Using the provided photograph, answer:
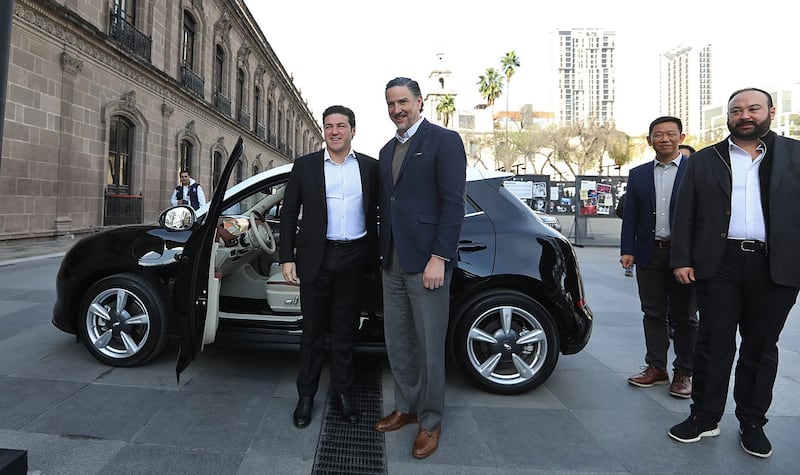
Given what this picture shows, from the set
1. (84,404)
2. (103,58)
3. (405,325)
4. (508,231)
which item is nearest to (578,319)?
(508,231)

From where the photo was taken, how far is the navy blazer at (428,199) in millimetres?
2375

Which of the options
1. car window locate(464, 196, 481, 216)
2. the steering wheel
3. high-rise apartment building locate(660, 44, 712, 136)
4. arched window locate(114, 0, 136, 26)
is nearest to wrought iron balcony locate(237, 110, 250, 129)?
arched window locate(114, 0, 136, 26)

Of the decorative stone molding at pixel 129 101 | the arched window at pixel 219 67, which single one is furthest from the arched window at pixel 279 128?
the decorative stone molding at pixel 129 101

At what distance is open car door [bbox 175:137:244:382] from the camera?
2.67m

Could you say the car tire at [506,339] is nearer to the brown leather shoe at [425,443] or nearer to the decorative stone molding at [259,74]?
the brown leather shoe at [425,443]

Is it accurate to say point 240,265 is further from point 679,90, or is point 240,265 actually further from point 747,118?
point 679,90

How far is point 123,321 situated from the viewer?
3363 mm

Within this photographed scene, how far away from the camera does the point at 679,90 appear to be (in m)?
121

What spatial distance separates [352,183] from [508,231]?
3.82ft

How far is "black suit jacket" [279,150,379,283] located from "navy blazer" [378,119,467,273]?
12.5 inches

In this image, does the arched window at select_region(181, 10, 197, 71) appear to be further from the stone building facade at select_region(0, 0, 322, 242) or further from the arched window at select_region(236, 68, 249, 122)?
the arched window at select_region(236, 68, 249, 122)

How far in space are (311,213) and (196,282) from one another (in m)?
0.80

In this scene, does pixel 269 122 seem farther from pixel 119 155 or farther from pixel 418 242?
pixel 418 242

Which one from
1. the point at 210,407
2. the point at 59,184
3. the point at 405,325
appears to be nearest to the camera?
the point at 405,325
